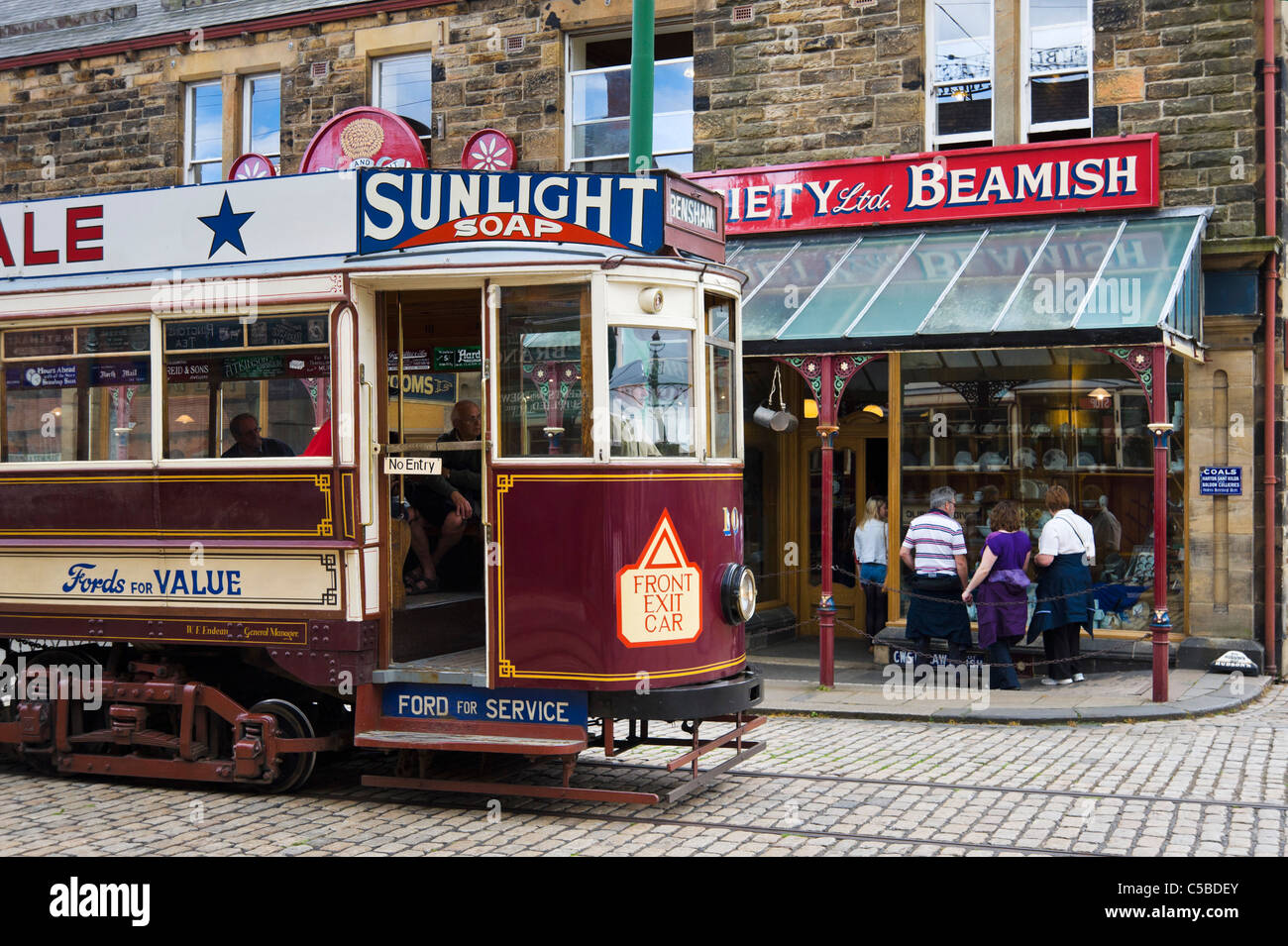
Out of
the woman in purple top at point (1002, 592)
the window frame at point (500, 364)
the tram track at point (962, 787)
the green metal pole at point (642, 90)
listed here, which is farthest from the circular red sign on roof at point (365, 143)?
the tram track at point (962, 787)

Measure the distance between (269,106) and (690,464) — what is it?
12.5m

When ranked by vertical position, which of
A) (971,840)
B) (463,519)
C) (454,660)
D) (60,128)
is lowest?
(971,840)

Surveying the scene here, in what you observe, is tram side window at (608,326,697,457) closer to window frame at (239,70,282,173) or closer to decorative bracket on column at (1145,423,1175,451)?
decorative bracket on column at (1145,423,1175,451)

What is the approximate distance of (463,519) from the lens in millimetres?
8453

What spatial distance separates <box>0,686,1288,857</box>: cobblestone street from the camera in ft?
21.0

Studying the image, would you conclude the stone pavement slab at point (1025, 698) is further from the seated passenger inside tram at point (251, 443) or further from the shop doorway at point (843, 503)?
the seated passenger inside tram at point (251, 443)

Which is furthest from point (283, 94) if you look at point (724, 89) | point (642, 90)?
point (642, 90)

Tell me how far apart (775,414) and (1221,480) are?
13.9ft

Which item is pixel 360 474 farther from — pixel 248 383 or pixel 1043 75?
pixel 1043 75

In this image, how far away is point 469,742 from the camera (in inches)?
276

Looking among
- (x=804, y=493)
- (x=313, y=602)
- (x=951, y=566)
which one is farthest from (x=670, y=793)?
(x=804, y=493)

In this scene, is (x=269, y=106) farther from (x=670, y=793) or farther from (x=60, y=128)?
(x=670, y=793)

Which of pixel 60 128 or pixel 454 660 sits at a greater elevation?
pixel 60 128

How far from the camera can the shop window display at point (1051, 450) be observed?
12.8 metres
